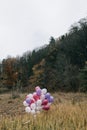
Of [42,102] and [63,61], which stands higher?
[63,61]

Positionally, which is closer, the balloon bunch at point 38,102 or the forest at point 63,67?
the balloon bunch at point 38,102

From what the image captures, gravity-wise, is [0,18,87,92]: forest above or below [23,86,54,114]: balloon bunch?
above

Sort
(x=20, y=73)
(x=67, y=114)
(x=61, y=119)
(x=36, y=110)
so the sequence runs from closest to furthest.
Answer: (x=61, y=119), (x=67, y=114), (x=36, y=110), (x=20, y=73)

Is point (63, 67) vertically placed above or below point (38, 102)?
above

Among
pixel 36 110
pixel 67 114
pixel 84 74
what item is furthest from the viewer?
pixel 84 74

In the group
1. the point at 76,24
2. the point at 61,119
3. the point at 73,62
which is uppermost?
the point at 76,24

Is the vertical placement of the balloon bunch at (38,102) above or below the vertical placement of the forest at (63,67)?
below

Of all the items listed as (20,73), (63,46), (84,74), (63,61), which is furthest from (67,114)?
(20,73)

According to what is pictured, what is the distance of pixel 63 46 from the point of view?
4134 centimetres

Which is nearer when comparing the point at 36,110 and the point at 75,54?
the point at 36,110

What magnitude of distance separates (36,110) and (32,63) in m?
45.8

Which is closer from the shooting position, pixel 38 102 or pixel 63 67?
pixel 38 102

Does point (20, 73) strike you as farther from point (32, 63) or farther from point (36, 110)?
point (36, 110)

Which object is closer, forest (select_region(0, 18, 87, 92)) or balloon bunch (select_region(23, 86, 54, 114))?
balloon bunch (select_region(23, 86, 54, 114))
